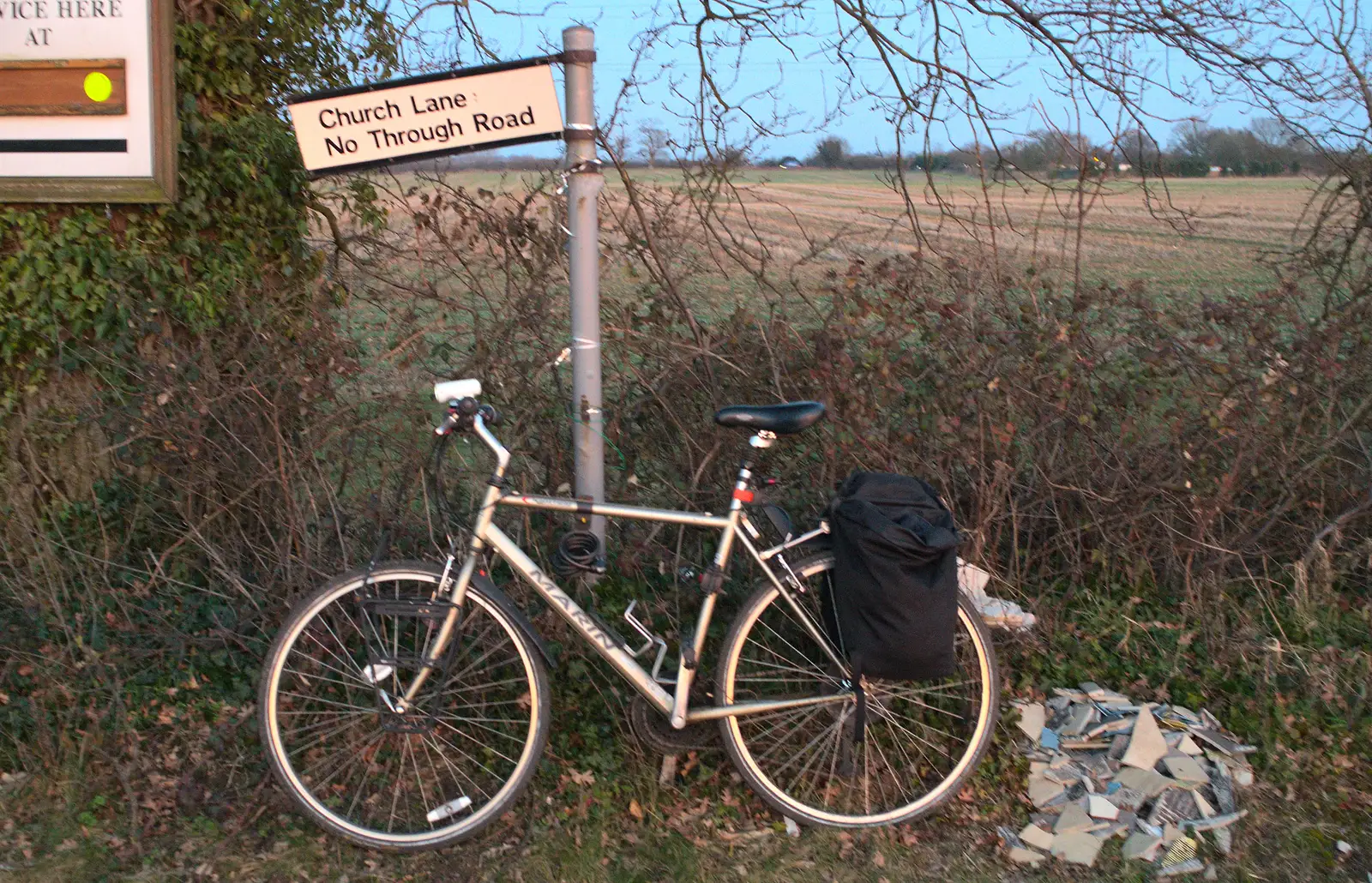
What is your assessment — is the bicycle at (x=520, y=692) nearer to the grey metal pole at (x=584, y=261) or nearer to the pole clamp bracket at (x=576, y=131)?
the grey metal pole at (x=584, y=261)

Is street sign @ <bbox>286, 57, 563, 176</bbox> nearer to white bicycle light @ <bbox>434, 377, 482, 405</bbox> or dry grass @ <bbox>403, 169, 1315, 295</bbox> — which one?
dry grass @ <bbox>403, 169, 1315, 295</bbox>

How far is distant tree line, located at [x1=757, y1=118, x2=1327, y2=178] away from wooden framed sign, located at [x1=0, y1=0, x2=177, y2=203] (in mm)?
2388

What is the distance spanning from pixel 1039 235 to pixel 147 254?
3.80 m

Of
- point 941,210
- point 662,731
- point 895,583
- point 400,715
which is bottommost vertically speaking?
point 662,731

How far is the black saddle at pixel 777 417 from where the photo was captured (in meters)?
3.40

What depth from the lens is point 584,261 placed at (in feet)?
12.4

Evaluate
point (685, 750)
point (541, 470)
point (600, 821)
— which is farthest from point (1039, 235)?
point (600, 821)

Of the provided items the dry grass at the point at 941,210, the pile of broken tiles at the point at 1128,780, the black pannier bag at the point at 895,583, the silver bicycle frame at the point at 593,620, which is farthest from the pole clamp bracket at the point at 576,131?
the pile of broken tiles at the point at 1128,780

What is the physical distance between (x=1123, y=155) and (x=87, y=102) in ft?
13.9

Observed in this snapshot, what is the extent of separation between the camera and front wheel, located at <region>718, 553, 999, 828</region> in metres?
3.61

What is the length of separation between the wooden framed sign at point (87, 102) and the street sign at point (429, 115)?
87 centimetres

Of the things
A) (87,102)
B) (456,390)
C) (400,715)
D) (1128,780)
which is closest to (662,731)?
(400,715)

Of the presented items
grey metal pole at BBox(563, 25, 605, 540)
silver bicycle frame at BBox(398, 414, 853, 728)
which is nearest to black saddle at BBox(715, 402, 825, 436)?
silver bicycle frame at BBox(398, 414, 853, 728)

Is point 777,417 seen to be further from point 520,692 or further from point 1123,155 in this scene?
point 1123,155
